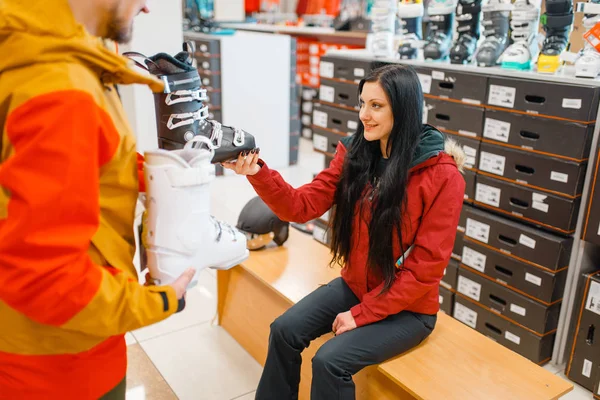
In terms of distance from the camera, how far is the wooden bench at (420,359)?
4.99 feet

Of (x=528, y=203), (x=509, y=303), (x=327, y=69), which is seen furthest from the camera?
(x=327, y=69)

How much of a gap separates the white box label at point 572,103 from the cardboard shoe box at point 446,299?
101 cm

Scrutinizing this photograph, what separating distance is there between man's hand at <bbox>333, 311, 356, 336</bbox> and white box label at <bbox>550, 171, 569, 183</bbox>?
1.03 meters

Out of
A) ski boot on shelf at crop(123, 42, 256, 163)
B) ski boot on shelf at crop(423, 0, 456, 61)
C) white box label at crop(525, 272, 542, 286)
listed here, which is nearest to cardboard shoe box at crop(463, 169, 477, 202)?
white box label at crop(525, 272, 542, 286)

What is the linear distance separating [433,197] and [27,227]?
3.72 ft

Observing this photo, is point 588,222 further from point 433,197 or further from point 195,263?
point 195,263

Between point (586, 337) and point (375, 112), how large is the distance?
1319 mm

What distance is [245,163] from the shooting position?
1.52 meters

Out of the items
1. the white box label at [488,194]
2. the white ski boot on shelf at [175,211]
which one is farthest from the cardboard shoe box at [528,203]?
the white ski boot on shelf at [175,211]

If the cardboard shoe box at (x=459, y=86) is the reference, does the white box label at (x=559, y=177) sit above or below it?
below

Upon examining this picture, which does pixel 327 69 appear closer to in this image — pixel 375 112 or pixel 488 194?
pixel 488 194

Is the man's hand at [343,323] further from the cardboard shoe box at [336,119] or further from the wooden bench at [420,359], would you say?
the cardboard shoe box at [336,119]

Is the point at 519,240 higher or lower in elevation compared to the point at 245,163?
lower

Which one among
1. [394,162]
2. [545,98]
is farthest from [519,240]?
[394,162]
